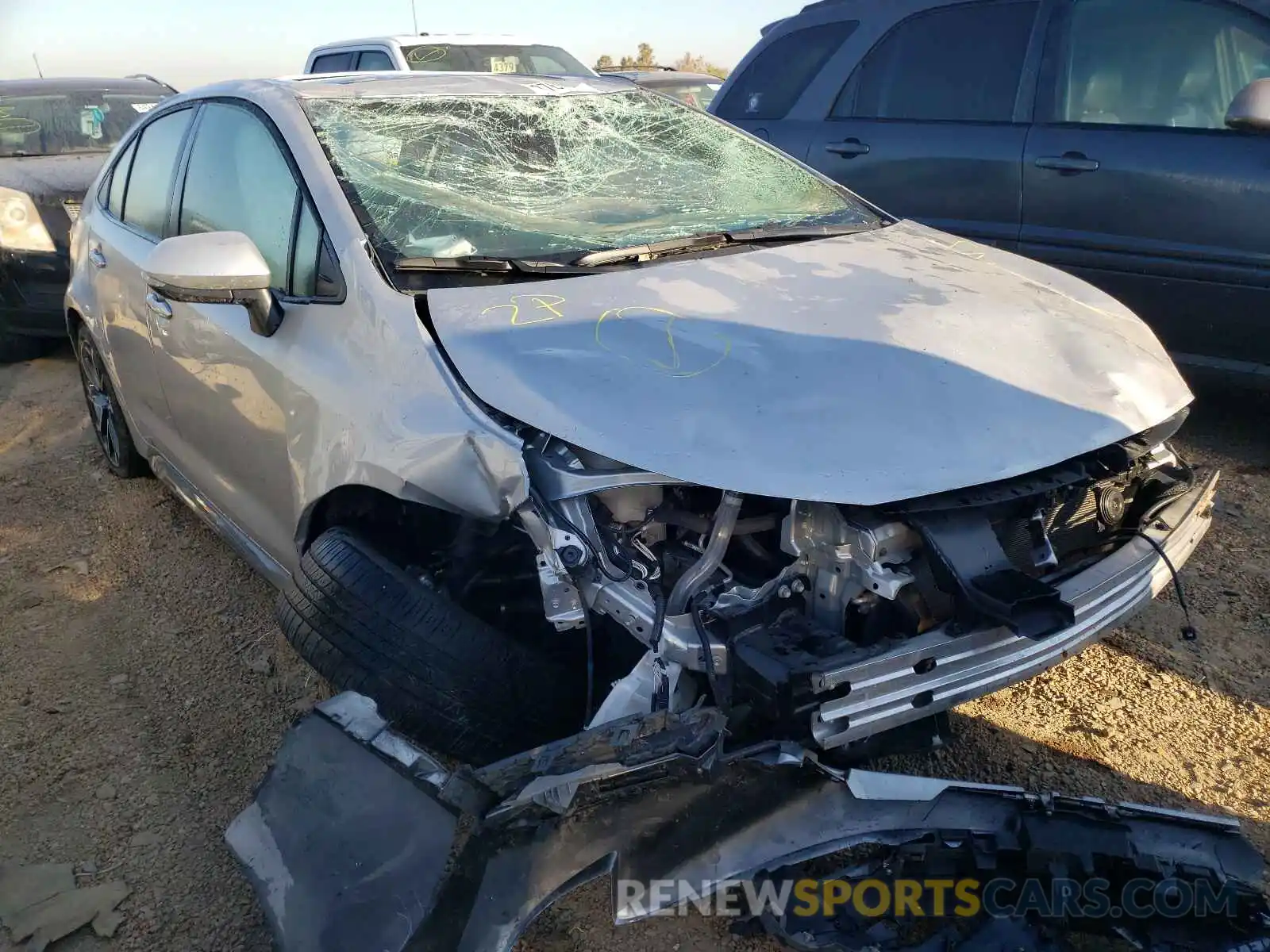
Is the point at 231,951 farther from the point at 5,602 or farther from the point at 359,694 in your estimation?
the point at 5,602

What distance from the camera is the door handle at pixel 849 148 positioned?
4750mm

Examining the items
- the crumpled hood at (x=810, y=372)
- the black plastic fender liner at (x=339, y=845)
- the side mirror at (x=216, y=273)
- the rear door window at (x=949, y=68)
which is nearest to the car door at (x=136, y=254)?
the side mirror at (x=216, y=273)

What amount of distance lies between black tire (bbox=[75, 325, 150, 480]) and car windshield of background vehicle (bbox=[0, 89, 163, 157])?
301 centimetres

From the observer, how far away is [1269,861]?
2.19m

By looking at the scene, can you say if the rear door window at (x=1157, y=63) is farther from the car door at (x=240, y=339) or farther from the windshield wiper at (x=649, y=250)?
the car door at (x=240, y=339)

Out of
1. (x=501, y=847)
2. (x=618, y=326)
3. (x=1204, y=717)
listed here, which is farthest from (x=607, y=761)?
(x=1204, y=717)

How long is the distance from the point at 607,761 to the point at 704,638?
29cm

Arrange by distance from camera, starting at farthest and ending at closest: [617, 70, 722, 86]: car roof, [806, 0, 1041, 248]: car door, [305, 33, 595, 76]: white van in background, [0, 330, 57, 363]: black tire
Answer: [617, 70, 722, 86]: car roof
[305, 33, 595, 76]: white van in background
[0, 330, 57, 363]: black tire
[806, 0, 1041, 248]: car door

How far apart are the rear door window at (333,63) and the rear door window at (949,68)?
5.28m

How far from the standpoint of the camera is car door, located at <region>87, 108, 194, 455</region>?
3340 millimetres

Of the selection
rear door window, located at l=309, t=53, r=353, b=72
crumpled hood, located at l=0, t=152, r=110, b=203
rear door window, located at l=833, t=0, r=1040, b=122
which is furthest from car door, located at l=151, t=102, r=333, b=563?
rear door window, located at l=309, t=53, r=353, b=72

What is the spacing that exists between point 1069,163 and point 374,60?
6.06 meters

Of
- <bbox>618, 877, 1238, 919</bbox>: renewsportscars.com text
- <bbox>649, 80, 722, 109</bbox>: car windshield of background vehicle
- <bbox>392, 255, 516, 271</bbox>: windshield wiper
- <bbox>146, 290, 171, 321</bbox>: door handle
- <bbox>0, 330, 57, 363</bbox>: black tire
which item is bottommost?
<bbox>0, 330, 57, 363</bbox>: black tire

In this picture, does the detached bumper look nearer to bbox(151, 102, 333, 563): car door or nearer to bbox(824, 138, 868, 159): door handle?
bbox(151, 102, 333, 563): car door
